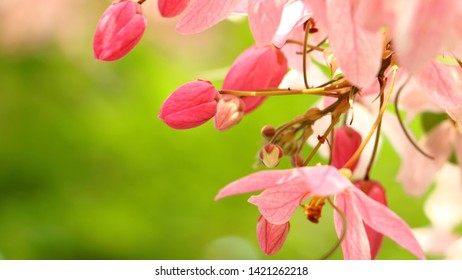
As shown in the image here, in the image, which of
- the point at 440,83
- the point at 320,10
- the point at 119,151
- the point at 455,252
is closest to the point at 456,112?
the point at 440,83

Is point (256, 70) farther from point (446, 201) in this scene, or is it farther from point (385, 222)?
point (446, 201)

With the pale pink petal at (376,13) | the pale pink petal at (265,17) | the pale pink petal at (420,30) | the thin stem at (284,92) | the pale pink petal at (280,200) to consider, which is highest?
the pale pink petal at (265,17)

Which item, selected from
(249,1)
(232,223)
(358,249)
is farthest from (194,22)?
(232,223)

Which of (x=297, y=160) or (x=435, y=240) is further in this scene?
(x=435, y=240)

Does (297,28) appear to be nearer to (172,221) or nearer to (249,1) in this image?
(249,1)

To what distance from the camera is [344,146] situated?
0.47m

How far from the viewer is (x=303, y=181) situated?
0.38m

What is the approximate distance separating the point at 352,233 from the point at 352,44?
121mm

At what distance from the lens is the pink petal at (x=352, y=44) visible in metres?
0.29

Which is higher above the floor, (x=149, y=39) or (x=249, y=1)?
(x=149, y=39)

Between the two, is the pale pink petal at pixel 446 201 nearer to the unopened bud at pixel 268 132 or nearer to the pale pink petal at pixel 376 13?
the unopened bud at pixel 268 132

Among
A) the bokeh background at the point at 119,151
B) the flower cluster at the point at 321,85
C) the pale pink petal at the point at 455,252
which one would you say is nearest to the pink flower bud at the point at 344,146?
the flower cluster at the point at 321,85

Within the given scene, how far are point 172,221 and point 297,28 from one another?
989 millimetres

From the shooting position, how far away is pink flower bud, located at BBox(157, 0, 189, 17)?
354 mm
